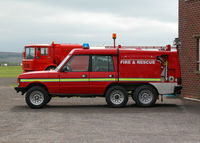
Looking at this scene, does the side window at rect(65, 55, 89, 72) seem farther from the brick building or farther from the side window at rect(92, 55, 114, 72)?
the brick building

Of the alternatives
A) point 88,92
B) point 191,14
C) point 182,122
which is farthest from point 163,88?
point 191,14

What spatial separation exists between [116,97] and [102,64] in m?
1.28

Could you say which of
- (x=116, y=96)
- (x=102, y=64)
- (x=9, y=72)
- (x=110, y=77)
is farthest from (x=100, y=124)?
(x=9, y=72)

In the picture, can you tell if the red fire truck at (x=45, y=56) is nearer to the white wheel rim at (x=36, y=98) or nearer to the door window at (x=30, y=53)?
the door window at (x=30, y=53)

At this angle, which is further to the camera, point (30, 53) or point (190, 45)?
point (30, 53)

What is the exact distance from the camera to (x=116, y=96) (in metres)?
14.5

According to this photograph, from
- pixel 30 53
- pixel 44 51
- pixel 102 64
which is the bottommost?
pixel 102 64

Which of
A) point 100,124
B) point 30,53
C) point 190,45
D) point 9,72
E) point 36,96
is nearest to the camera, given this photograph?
point 100,124

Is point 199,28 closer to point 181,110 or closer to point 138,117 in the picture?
point 181,110

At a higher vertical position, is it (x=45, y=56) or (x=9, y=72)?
(x=45, y=56)

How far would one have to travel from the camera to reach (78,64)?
14.6 meters

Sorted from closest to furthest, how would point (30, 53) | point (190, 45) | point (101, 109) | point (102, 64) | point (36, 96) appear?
point (101, 109) → point (36, 96) → point (102, 64) → point (190, 45) → point (30, 53)

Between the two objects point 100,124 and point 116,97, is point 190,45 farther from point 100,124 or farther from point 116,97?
point 100,124

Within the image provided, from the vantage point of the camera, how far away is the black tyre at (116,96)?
1445 cm
